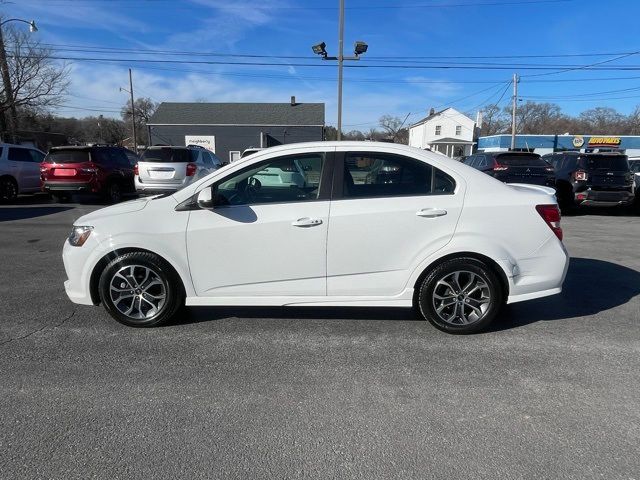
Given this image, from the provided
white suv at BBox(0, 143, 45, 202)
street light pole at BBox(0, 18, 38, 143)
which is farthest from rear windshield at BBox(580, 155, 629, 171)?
street light pole at BBox(0, 18, 38, 143)

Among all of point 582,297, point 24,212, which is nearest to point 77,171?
point 24,212

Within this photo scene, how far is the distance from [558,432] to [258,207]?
2752 millimetres

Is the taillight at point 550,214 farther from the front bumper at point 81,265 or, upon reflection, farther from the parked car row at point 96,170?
the parked car row at point 96,170

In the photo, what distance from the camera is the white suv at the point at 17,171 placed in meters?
13.0

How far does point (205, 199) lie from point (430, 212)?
1.97 meters

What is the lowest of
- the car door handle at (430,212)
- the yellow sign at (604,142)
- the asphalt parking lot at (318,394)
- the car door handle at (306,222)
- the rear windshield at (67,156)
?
→ the asphalt parking lot at (318,394)

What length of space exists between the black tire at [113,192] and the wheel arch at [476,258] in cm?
1185

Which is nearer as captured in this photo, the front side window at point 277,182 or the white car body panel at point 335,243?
the white car body panel at point 335,243

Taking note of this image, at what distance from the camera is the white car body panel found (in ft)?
12.5

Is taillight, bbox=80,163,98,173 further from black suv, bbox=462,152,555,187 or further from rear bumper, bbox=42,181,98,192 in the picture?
black suv, bbox=462,152,555,187

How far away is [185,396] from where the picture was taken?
2965mm

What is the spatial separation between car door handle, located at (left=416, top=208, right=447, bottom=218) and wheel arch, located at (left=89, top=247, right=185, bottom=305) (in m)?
2.23

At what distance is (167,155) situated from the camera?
12.4 metres

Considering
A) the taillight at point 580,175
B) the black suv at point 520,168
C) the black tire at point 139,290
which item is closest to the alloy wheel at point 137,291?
the black tire at point 139,290
